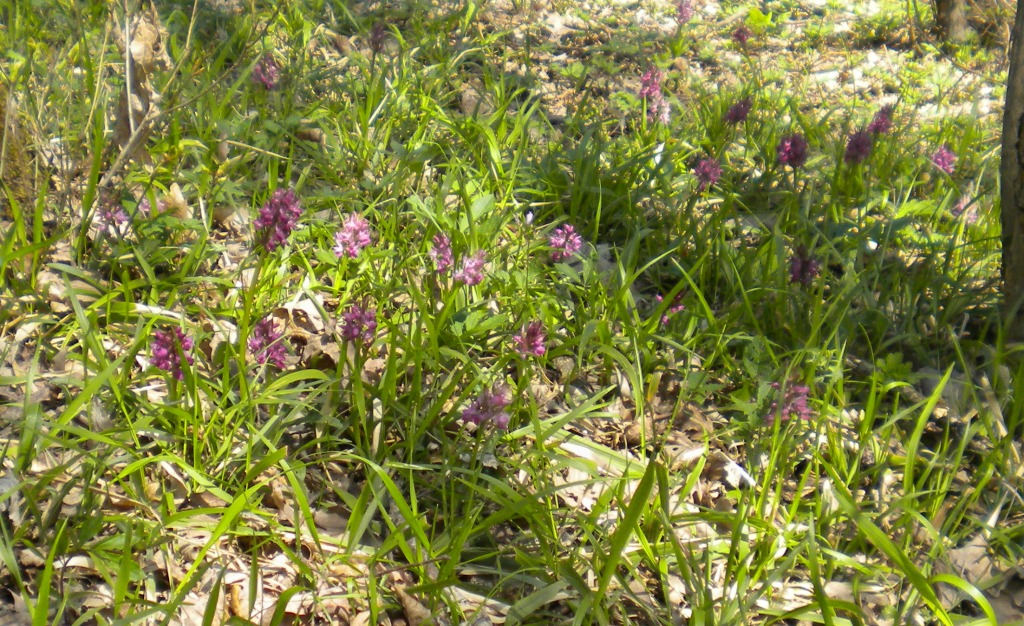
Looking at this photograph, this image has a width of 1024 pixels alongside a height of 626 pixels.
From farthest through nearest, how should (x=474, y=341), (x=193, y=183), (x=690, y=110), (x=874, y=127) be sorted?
(x=690, y=110) → (x=874, y=127) → (x=193, y=183) → (x=474, y=341)

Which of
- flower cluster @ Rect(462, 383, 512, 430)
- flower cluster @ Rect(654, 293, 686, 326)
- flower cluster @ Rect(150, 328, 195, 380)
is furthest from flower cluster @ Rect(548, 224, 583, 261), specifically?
flower cluster @ Rect(150, 328, 195, 380)

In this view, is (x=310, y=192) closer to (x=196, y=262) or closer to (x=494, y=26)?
(x=196, y=262)

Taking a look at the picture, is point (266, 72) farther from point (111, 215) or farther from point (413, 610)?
point (413, 610)

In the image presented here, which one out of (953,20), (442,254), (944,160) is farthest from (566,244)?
(953,20)

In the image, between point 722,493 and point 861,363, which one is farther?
point 861,363

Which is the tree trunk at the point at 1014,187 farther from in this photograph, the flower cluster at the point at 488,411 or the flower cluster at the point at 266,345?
the flower cluster at the point at 266,345

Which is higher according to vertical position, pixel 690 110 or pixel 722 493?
pixel 690 110

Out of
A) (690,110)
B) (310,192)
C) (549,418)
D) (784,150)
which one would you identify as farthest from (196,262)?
(690,110)

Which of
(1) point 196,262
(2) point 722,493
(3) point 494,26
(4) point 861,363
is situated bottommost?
(2) point 722,493
